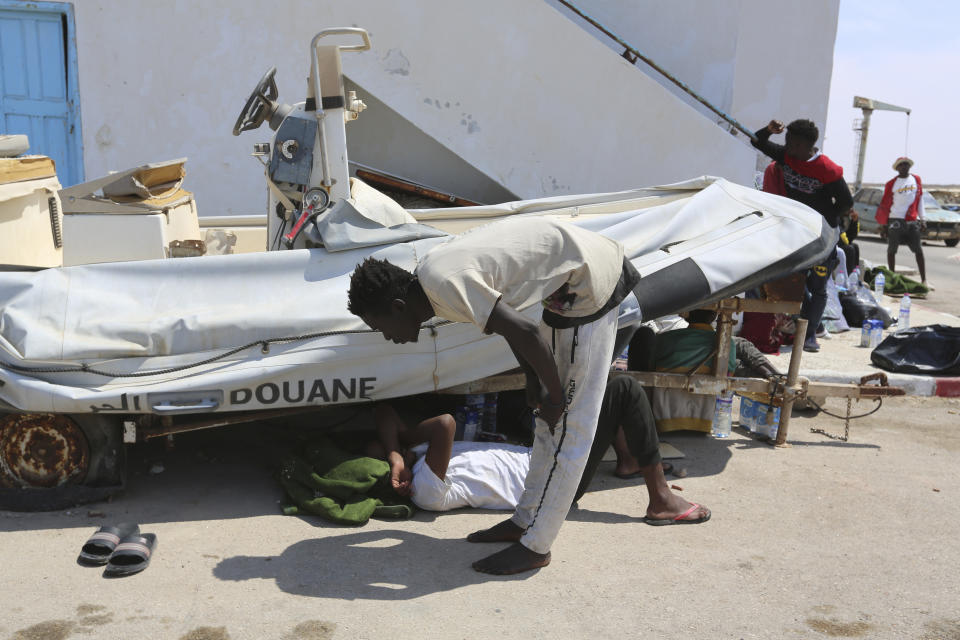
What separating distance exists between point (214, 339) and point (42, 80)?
5.18 meters

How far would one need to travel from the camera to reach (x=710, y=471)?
4.73 metres

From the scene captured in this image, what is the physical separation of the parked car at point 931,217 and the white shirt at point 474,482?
19.2 metres

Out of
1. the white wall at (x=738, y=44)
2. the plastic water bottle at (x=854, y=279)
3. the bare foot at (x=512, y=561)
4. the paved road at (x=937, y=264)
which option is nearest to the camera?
the bare foot at (x=512, y=561)

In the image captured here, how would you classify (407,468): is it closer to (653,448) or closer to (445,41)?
(653,448)

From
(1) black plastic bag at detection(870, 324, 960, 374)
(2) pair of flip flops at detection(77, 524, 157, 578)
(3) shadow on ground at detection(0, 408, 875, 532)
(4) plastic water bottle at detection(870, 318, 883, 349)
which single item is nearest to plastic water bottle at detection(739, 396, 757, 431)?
(3) shadow on ground at detection(0, 408, 875, 532)

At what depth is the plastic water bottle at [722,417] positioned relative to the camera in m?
5.09

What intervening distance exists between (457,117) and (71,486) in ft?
17.7

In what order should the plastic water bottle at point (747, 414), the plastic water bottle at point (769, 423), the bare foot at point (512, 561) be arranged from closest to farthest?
1. the bare foot at point (512, 561)
2. the plastic water bottle at point (769, 423)
3. the plastic water bottle at point (747, 414)

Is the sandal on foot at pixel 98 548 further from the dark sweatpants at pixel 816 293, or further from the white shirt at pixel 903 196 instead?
the white shirt at pixel 903 196

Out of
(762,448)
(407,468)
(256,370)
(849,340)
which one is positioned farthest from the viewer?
(849,340)

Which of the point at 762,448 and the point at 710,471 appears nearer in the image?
the point at 710,471

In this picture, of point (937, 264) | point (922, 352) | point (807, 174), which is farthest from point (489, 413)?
point (937, 264)

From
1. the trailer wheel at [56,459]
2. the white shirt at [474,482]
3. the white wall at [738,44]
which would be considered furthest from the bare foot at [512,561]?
the white wall at [738,44]

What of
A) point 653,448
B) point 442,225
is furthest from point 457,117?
point 653,448
